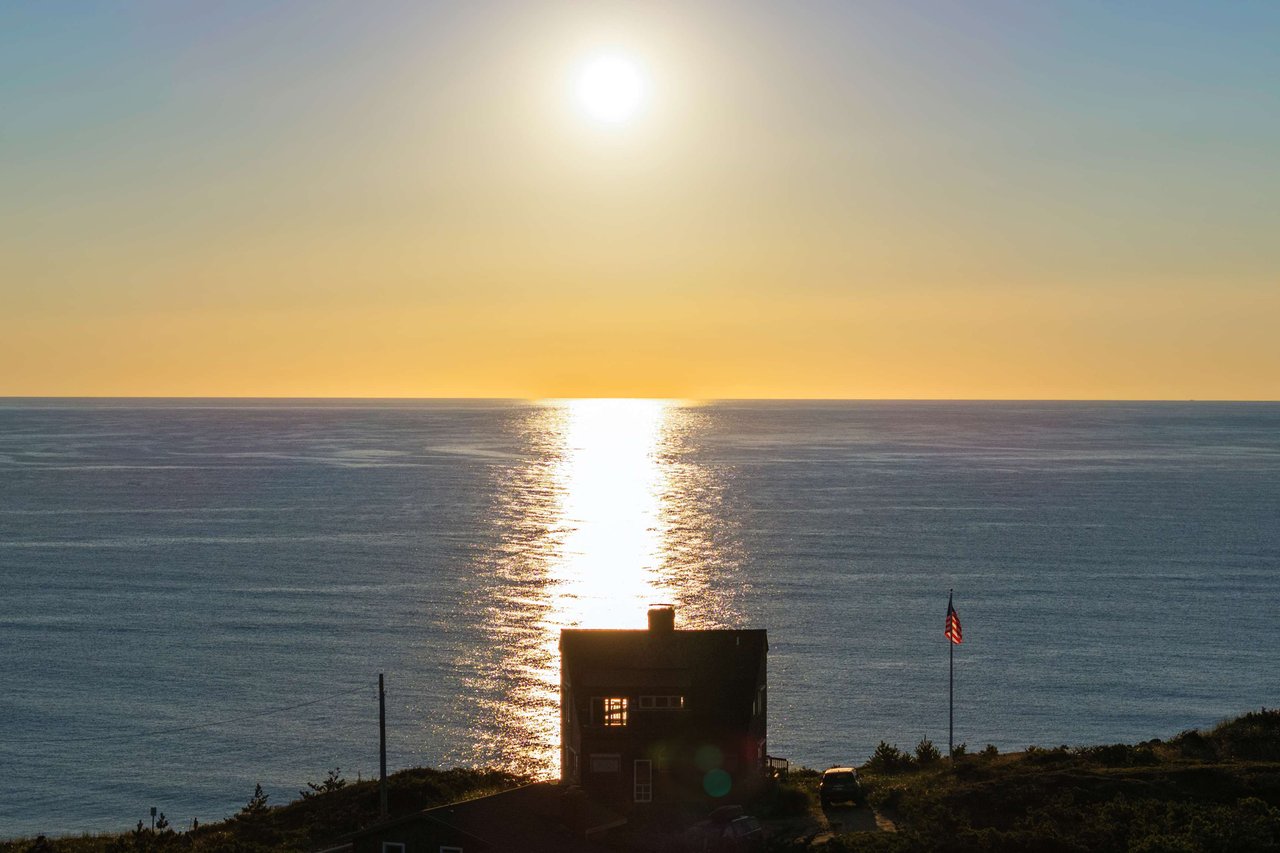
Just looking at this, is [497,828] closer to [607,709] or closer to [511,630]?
[607,709]

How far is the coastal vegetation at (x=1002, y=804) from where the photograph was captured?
41.5m

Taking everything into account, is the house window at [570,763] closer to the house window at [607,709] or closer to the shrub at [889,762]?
the house window at [607,709]

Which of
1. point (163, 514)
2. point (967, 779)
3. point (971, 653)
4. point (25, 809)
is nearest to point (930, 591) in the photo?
point (971, 653)

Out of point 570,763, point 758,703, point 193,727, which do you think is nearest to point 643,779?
point 570,763

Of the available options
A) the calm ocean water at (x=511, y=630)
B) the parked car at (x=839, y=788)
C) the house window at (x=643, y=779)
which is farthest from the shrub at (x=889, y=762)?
the house window at (x=643, y=779)

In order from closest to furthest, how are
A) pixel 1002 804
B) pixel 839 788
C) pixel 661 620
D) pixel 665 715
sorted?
1. pixel 1002 804
2. pixel 839 788
3. pixel 665 715
4. pixel 661 620

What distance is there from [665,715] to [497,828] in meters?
10.5

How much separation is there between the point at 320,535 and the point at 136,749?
8020 centimetres

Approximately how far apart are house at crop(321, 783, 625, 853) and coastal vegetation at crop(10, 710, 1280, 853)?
610cm

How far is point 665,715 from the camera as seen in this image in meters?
48.9

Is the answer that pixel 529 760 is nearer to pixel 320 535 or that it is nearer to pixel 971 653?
pixel 971 653

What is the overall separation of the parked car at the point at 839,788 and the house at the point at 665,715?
99.7 inches

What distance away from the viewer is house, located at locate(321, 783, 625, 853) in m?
38.8

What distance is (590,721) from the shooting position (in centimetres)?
4894
